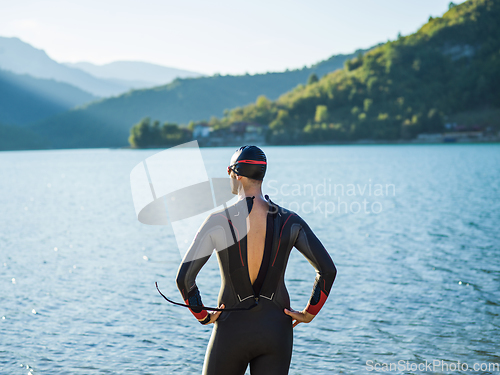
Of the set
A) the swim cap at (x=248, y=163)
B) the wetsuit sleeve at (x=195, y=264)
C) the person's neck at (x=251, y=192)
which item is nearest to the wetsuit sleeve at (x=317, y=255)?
the person's neck at (x=251, y=192)

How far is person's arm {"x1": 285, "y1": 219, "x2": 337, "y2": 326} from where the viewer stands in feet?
13.6

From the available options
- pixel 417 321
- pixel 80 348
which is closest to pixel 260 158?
pixel 80 348

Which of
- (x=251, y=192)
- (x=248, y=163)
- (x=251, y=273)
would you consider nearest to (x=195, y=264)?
(x=251, y=273)

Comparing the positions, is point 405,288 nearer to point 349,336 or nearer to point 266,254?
point 349,336

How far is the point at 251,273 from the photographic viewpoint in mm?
4188

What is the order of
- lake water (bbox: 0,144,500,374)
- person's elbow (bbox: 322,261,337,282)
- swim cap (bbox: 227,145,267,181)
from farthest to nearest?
lake water (bbox: 0,144,500,374) → person's elbow (bbox: 322,261,337,282) → swim cap (bbox: 227,145,267,181)

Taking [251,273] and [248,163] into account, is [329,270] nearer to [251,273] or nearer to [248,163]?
[251,273]

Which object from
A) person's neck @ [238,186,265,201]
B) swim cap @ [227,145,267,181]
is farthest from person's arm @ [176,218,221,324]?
swim cap @ [227,145,267,181]

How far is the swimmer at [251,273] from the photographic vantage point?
13.3ft

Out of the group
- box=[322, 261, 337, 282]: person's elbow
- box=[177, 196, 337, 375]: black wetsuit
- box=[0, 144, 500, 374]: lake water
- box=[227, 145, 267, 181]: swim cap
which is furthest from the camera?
box=[0, 144, 500, 374]: lake water

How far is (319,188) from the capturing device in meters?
53.4

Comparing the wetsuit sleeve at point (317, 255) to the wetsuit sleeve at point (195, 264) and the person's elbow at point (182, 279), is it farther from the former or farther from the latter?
the person's elbow at point (182, 279)

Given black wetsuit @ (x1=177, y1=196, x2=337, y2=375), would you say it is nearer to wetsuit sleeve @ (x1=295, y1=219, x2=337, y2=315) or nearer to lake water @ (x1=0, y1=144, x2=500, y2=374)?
wetsuit sleeve @ (x1=295, y1=219, x2=337, y2=315)

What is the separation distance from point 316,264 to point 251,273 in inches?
21.7
